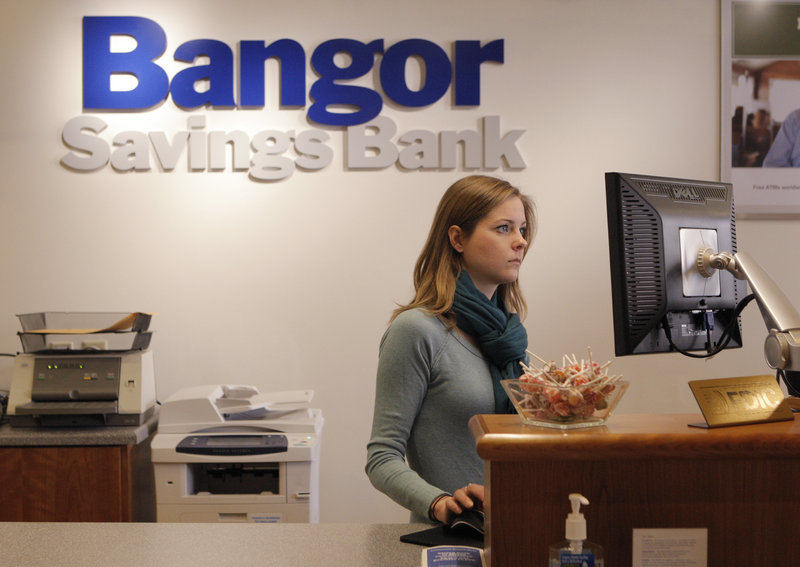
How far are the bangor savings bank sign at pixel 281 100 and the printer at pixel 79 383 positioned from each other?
0.87 m

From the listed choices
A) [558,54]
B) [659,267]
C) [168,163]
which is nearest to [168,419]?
[168,163]

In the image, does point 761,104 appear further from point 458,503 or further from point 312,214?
point 458,503

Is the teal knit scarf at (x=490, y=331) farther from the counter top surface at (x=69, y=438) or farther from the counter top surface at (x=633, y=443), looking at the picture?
the counter top surface at (x=69, y=438)

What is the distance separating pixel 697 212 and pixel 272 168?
233 centimetres

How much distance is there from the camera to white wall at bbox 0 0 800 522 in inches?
133

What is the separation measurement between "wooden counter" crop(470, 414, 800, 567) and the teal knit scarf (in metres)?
0.67

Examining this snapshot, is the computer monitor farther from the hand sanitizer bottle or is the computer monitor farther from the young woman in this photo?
the young woman

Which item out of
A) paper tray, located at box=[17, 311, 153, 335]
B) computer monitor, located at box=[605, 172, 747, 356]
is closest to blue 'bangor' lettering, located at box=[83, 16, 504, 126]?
paper tray, located at box=[17, 311, 153, 335]

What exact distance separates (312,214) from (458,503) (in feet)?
7.14

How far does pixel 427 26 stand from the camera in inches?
133

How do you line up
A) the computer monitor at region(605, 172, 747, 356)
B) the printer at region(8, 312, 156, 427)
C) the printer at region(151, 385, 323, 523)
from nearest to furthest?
the computer monitor at region(605, 172, 747, 356) < the printer at region(151, 385, 323, 523) < the printer at region(8, 312, 156, 427)

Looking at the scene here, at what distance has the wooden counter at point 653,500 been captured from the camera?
3.55 feet

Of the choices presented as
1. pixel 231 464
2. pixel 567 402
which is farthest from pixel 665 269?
pixel 231 464

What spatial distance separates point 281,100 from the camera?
337 centimetres
